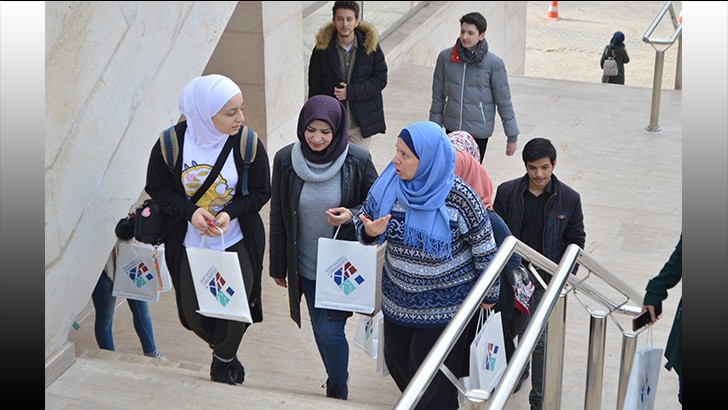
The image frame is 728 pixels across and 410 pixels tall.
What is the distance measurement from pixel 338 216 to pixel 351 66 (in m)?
2.84

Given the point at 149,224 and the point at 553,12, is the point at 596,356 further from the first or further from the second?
the point at 553,12

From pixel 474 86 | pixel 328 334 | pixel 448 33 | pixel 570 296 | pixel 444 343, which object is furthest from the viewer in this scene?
pixel 448 33

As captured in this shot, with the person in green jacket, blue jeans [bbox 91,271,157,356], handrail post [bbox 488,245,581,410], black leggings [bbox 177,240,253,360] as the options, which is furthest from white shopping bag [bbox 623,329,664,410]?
blue jeans [bbox 91,271,157,356]

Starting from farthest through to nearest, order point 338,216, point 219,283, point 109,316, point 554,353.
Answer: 1. point 109,316
2. point 219,283
3. point 338,216
4. point 554,353

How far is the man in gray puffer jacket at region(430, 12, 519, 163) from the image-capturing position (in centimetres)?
720

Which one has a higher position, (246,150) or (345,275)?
(246,150)

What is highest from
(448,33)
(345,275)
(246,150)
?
(448,33)

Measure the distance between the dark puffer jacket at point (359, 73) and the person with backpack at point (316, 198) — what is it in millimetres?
2448

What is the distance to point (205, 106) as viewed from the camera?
4.77m

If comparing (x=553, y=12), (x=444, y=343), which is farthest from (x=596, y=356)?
(x=553, y=12)

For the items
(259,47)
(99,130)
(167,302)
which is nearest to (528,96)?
(259,47)

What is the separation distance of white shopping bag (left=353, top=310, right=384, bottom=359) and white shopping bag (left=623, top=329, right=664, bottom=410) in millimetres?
1333

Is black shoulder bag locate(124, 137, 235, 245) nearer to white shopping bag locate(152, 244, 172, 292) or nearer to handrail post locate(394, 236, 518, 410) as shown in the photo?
white shopping bag locate(152, 244, 172, 292)

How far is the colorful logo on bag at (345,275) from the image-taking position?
4.80 meters
